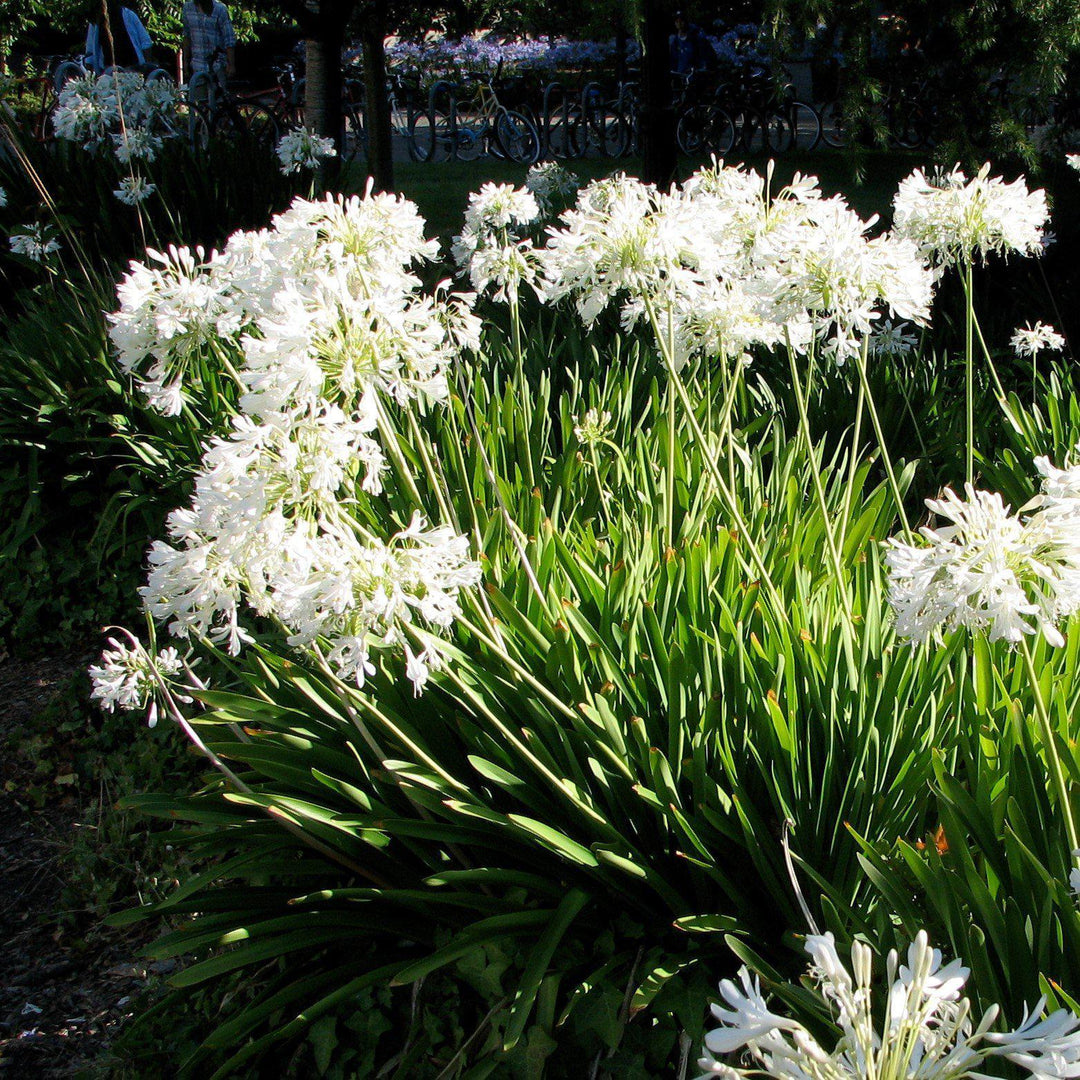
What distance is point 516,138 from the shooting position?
50.0 feet

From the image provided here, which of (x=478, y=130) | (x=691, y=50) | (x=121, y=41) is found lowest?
(x=478, y=130)

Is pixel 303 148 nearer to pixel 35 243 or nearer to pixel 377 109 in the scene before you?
pixel 35 243

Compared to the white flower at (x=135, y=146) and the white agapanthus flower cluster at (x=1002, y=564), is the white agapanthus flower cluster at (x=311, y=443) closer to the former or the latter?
the white agapanthus flower cluster at (x=1002, y=564)

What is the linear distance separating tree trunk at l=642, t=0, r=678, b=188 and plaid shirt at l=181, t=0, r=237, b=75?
8.23 meters

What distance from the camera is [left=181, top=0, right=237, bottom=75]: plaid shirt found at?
12633 millimetres

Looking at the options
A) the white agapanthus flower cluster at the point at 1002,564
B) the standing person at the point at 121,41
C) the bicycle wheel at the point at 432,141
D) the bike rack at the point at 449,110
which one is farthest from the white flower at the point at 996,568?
Answer: the bicycle wheel at the point at 432,141

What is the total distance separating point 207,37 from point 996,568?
14092 mm

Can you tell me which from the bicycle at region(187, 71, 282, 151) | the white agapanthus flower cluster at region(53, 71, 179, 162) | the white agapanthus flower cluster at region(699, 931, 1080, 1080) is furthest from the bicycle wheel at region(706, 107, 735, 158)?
the white agapanthus flower cluster at region(699, 931, 1080, 1080)

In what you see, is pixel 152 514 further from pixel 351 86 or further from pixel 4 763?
pixel 351 86

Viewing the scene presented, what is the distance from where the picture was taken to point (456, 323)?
2.25 m

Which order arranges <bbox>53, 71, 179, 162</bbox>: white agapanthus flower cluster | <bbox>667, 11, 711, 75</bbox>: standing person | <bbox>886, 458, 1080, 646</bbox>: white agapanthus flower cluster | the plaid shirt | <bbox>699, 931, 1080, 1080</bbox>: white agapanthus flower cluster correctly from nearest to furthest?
<bbox>699, 931, 1080, 1080</bbox>: white agapanthus flower cluster, <bbox>886, 458, 1080, 646</bbox>: white agapanthus flower cluster, <bbox>53, 71, 179, 162</bbox>: white agapanthus flower cluster, the plaid shirt, <bbox>667, 11, 711, 75</bbox>: standing person

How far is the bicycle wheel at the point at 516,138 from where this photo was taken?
49.5ft

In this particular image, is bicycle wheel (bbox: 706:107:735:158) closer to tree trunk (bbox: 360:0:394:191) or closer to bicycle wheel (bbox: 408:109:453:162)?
bicycle wheel (bbox: 408:109:453:162)

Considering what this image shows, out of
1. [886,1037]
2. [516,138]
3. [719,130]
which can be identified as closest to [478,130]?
[516,138]
